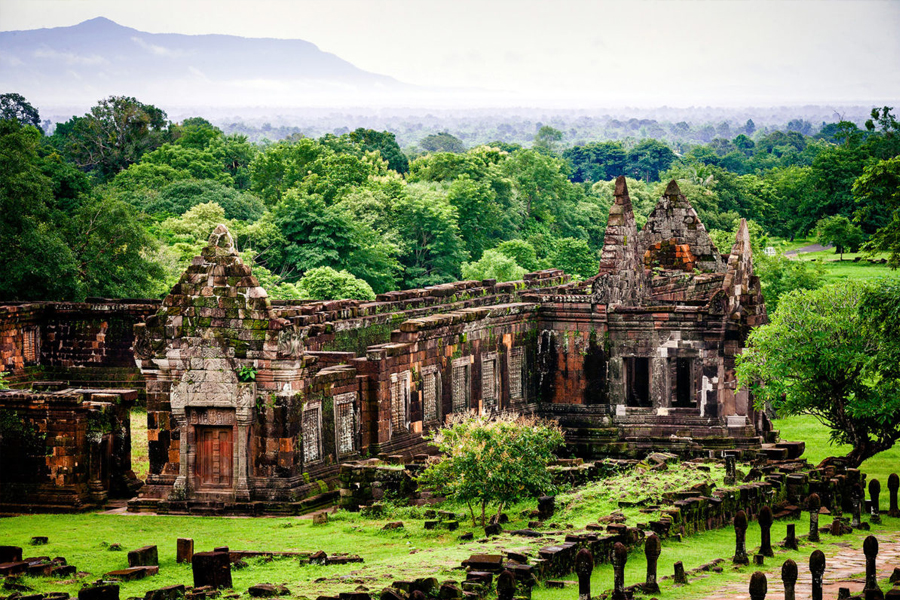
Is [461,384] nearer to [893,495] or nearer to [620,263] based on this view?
[620,263]

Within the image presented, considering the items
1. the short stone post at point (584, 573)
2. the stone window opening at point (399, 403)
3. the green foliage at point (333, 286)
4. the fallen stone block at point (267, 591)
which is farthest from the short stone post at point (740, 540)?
the green foliage at point (333, 286)

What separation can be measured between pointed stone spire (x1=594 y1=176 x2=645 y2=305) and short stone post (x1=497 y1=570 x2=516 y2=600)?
21954 mm

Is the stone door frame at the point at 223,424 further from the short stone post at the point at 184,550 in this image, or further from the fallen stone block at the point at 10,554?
the fallen stone block at the point at 10,554

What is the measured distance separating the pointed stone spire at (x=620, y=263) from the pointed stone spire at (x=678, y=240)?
12.3 feet

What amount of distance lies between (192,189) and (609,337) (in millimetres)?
59674

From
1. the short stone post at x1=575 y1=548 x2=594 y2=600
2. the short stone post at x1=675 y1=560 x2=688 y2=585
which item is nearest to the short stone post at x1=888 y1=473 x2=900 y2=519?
the short stone post at x1=675 y1=560 x2=688 y2=585

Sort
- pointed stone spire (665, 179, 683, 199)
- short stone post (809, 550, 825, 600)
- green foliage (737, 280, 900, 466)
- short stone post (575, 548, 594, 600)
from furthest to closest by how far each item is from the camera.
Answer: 1. pointed stone spire (665, 179, 683, 199)
2. green foliage (737, 280, 900, 466)
3. short stone post (809, 550, 825, 600)
4. short stone post (575, 548, 594, 600)

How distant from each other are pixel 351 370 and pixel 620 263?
1184 centimetres

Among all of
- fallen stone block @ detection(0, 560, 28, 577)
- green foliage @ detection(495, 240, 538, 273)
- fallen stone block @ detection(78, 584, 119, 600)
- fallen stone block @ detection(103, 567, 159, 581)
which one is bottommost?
fallen stone block @ detection(103, 567, 159, 581)

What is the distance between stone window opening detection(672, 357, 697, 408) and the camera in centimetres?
4456

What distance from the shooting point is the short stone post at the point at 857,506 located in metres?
A: 34.2

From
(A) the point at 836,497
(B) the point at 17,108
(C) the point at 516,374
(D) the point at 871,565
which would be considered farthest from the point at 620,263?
(B) the point at 17,108

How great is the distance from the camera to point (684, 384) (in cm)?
4506

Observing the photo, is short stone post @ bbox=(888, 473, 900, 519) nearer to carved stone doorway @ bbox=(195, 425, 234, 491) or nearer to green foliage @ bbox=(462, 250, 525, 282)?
carved stone doorway @ bbox=(195, 425, 234, 491)
